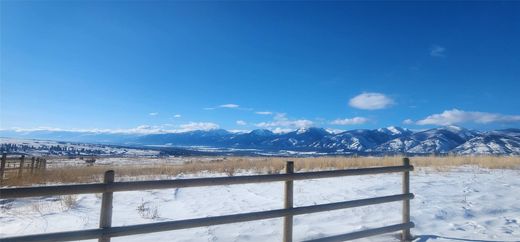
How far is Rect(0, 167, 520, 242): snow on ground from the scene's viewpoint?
8.38 meters

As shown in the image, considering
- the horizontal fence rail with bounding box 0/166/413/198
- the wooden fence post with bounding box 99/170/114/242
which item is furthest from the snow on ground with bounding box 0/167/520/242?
the wooden fence post with bounding box 99/170/114/242

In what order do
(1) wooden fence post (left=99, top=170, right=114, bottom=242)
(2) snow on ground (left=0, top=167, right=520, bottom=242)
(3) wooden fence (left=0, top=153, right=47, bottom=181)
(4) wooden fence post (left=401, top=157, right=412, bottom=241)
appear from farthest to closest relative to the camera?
1. (3) wooden fence (left=0, top=153, right=47, bottom=181)
2. (2) snow on ground (left=0, top=167, right=520, bottom=242)
3. (4) wooden fence post (left=401, top=157, right=412, bottom=241)
4. (1) wooden fence post (left=99, top=170, right=114, bottom=242)

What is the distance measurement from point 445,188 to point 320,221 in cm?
620

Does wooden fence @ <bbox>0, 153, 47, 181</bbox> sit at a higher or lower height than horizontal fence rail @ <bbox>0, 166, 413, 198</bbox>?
lower

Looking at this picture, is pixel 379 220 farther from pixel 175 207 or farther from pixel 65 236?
pixel 65 236

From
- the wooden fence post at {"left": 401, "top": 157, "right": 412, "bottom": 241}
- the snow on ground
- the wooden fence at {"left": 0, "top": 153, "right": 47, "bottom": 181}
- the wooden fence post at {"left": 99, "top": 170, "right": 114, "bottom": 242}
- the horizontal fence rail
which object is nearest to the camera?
the horizontal fence rail

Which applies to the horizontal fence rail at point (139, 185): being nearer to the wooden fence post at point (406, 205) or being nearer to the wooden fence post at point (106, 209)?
the wooden fence post at point (106, 209)

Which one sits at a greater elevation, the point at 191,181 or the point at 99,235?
the point at 191,181

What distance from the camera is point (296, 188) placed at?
14.2 metres

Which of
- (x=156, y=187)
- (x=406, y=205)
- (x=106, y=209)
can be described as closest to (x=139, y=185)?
(x=156, y=187)

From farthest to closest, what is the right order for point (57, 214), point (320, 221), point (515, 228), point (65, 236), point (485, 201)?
point (485, 201) < point (57, 214) < point (320, 221) < point (515, 228) < point (65, 236)

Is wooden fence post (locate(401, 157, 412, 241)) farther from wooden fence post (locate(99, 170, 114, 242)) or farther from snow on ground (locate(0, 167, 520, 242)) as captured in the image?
wooden fence post (locate(99, 170, 114, 242))

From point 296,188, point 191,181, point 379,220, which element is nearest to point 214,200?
point 296,188

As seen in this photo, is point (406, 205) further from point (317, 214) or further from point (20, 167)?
point (20, 167)
